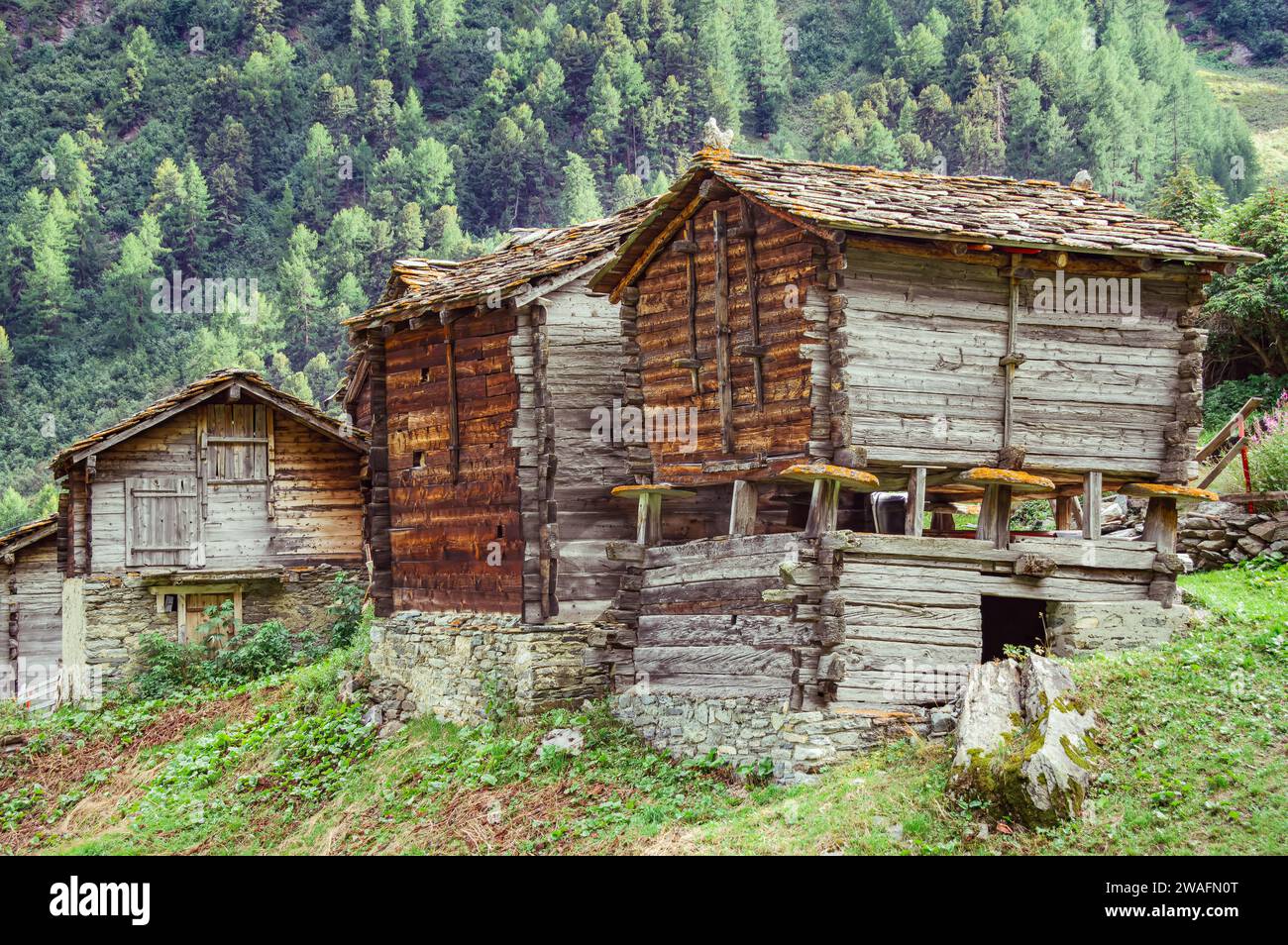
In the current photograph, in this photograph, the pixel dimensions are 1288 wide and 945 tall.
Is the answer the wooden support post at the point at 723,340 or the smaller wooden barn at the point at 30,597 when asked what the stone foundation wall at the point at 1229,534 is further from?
the smaller wooden barn at the point at 30,597

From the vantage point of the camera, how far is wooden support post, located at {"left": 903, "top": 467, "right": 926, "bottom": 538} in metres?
16.0

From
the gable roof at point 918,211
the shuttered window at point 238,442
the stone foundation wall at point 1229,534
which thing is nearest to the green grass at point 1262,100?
the stone foundation wall at point 1229,534

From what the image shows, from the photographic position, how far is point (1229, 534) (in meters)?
21.3

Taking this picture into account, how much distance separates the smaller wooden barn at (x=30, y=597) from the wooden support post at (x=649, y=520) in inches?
656

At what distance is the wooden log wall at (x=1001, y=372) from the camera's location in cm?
1589

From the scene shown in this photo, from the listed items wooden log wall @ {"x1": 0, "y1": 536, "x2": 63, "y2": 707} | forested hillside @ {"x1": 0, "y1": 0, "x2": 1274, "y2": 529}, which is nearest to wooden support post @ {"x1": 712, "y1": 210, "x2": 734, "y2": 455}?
wooden log wall @ {"x1": 0, "y1": 536, "x2": 63, "y2": 707}

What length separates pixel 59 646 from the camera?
30.9m

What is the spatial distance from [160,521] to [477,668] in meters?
9.35

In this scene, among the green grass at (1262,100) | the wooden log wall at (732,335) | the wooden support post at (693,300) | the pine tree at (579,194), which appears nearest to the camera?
the wooden log wall at (732,335)

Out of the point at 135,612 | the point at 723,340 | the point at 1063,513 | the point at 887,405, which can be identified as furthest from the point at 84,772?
the point at 1063,513
